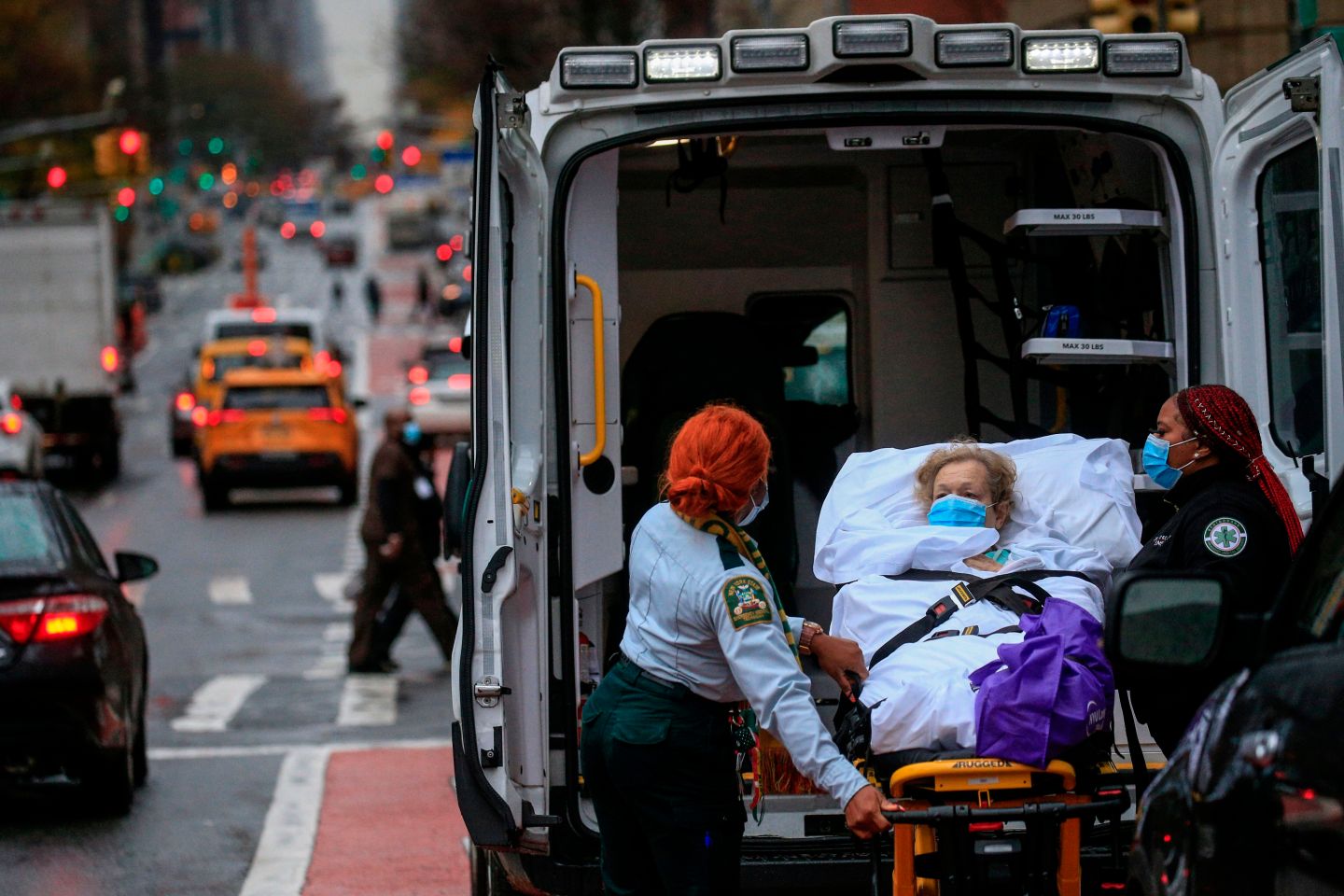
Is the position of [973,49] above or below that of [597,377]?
above

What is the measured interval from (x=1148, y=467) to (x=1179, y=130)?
40.5 inches

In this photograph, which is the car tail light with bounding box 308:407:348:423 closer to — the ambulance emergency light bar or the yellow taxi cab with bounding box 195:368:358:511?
the yellow taxi cab with bounding box 195:368:358:511

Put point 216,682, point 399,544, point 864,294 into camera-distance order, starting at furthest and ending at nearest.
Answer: point 216,682 → point 399,544 → point 864,294

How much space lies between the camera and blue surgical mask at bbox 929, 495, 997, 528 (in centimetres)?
598

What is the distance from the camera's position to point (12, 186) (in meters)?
64.0

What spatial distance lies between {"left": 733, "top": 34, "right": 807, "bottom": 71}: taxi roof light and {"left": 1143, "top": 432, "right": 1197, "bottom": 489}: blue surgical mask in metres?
1.42

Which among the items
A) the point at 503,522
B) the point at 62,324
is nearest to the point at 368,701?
the point at 503,522

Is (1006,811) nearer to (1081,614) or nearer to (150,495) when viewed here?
(1081,614)

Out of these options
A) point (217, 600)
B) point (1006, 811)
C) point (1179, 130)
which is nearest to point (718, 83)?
point (1179, 130)

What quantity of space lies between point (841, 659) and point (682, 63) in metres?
1.78

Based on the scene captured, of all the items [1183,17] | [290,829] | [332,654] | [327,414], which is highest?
[1183,17]

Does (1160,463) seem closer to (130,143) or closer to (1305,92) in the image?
(1305,92)

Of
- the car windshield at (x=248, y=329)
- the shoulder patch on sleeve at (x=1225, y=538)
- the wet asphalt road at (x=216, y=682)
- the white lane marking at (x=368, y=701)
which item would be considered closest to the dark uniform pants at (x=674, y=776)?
the shoulder patch on sleeve at (x=1225, y=538)

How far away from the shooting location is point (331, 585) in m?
20.3
